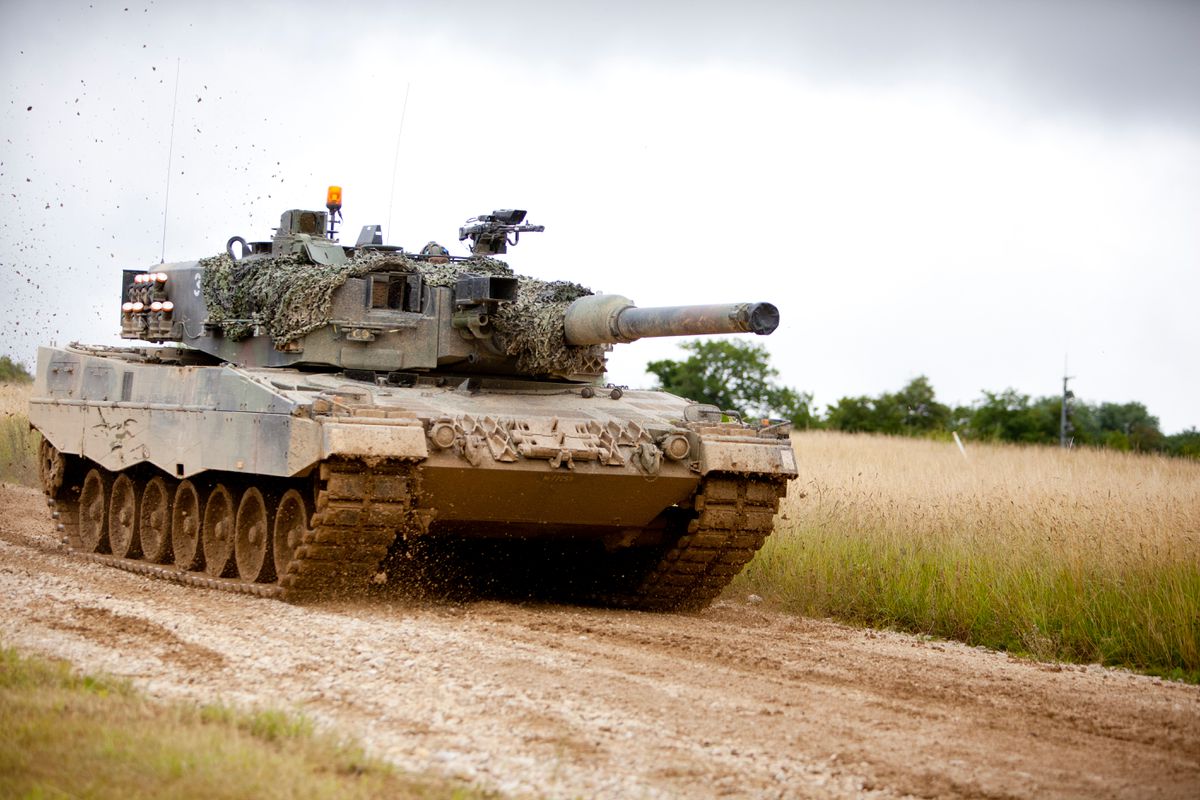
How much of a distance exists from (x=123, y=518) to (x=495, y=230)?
442 cm

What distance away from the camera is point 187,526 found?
46.9 feet

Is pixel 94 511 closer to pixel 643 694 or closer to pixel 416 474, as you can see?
pixel 416 474

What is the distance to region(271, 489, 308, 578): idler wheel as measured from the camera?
483 inches

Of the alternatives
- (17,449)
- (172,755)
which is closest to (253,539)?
(172,755)

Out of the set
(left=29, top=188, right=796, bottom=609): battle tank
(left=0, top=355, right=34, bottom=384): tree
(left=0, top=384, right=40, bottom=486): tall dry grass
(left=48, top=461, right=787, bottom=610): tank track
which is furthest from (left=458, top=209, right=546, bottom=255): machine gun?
(left=0, top=355, right=34, bottom=384): tree

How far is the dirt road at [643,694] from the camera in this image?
23.3 feet

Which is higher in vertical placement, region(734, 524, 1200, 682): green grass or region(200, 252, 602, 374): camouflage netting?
region(200, 252, 602, 374): camouflage netting

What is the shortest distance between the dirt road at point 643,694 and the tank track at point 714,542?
0.73 metres

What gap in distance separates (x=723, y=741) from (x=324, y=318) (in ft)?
22.0

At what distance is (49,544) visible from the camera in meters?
17.0

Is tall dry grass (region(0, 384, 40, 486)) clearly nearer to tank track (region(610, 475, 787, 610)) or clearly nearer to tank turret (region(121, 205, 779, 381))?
tank turret (region(121, 205, 779, 381))

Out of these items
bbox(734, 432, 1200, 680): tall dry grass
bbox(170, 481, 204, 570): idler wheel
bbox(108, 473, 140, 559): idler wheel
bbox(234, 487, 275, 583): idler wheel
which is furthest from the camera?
bbox(108, 473, 140, 559): idler wheel

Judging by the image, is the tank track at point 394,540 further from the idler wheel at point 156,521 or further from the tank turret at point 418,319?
the tank turret at point 418,319

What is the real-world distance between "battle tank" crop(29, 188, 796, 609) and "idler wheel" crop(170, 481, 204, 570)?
0.02 m
